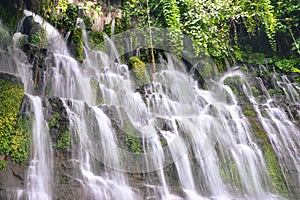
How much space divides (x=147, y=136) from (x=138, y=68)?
8.46 feet

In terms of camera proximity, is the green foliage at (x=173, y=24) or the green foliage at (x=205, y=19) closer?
the green foliage at (x=173, y=24)

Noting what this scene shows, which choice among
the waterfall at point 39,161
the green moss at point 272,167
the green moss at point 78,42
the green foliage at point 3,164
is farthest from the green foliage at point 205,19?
the green foliage at point 3,164

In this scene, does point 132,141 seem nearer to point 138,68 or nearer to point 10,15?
point 138,68

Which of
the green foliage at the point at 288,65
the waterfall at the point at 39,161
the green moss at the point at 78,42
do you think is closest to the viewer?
the waterfall at the point at 39,161

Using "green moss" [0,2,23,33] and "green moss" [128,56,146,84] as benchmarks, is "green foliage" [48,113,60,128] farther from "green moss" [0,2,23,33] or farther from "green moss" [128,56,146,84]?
"green moss" [0,2,23,33]

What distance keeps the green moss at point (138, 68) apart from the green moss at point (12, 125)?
3.07 meters

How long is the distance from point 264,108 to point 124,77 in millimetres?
3512

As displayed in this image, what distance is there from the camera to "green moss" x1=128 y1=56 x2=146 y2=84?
6996 mm

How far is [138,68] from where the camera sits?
7188 mm

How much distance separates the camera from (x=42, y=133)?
14.0 feet

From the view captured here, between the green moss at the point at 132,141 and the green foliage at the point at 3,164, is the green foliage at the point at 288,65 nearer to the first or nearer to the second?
the green moss at the point at 132,141

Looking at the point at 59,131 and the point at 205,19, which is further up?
the point at 205,19

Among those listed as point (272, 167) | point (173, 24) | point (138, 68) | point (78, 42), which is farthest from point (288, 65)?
point (78, 42)

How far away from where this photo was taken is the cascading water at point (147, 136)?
4.26 meters
